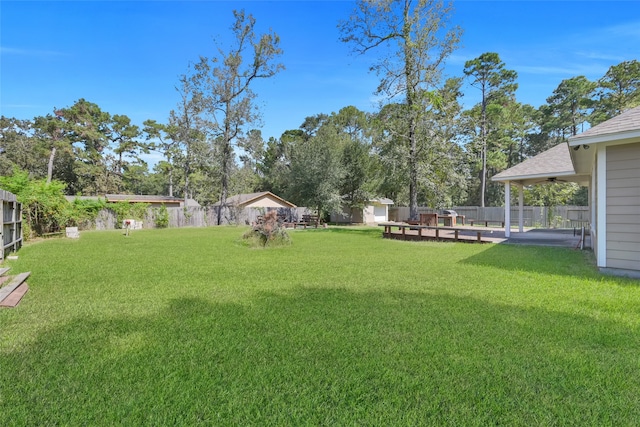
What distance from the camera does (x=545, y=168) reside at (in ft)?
37.4

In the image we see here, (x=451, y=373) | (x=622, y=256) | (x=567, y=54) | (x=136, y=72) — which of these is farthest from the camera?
(x=567, y=54)

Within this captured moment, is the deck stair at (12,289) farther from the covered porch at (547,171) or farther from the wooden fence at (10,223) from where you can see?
the covered porch at (547,171)

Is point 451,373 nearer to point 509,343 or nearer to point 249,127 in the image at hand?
point 509,343

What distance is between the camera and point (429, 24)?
15570mm

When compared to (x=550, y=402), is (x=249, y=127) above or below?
above

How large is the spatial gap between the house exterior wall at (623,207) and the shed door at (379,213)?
25116 mm

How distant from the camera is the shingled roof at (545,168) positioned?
35.6 feet

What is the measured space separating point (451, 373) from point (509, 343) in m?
0.89

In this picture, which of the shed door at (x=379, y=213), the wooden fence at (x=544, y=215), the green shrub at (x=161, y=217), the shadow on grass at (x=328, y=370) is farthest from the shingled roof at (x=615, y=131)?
the shed door at (x=379, y=213)

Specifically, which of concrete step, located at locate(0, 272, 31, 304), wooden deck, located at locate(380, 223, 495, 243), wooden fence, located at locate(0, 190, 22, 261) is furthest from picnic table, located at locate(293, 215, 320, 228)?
concrete step, located at locate(0, 272, 31, 304)

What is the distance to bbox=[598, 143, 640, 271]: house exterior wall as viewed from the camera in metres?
5.72

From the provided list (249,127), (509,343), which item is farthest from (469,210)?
(509,343)

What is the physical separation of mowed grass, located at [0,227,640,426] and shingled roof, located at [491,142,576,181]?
6.53 metres

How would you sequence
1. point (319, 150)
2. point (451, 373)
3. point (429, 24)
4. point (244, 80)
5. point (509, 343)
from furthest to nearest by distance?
point (244, 80) < point (319, 150) < point (429, 24) < point (509, 343) < point (451, 373)
